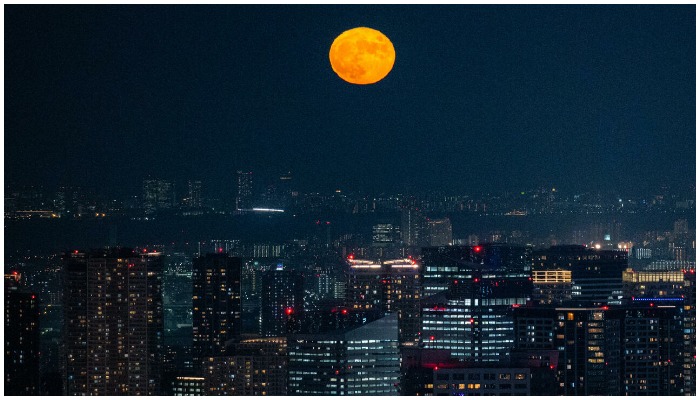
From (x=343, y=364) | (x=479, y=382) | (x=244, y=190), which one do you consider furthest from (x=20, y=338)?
(x=479, y=382)

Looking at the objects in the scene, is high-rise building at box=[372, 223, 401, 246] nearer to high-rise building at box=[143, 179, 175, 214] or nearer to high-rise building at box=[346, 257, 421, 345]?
high-rise building at box=[346, 257, 421, 345]

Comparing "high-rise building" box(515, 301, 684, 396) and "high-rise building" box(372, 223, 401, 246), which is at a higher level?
"high-rise building" box(372, 223, 401, 246)

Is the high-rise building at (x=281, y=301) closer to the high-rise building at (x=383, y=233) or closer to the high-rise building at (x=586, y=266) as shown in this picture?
the high-rise building at (x=383, y=233)

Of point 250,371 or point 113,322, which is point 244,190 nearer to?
point 113,322

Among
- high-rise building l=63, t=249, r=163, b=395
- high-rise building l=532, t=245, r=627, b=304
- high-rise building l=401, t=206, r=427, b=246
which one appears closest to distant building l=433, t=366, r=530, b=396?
high-rise building l=63, t=249, r=163, b=395

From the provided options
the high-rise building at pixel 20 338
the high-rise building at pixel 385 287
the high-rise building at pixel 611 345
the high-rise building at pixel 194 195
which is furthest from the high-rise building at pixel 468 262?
the high-rise building at pixel 20 338

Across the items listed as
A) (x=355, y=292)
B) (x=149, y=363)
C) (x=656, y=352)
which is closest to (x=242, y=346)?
(x=149, y=363)
